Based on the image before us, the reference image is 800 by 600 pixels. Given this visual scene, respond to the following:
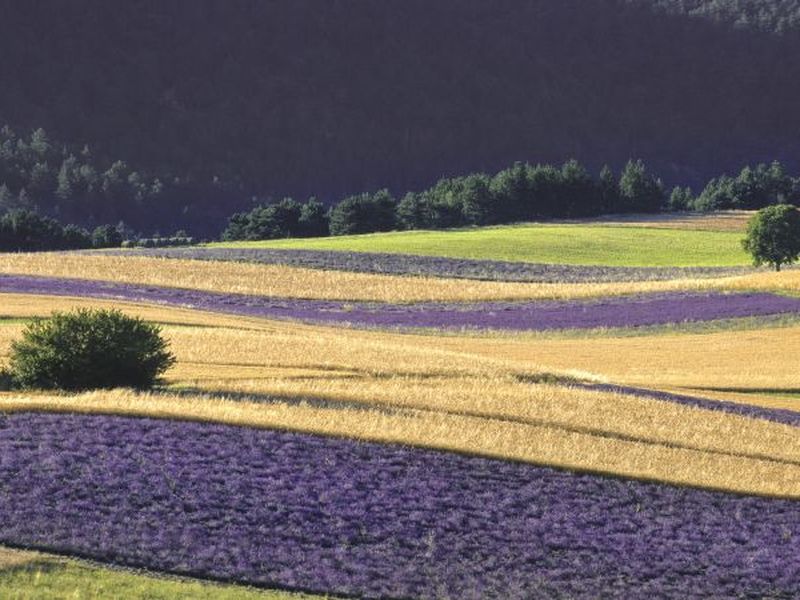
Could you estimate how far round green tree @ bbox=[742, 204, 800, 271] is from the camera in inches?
3930

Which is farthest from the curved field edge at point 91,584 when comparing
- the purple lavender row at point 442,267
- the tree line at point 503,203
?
the tree line at point 503,203

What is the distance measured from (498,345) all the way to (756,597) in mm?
41064

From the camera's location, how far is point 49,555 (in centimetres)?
2633

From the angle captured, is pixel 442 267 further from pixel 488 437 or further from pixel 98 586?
pixel 98 586

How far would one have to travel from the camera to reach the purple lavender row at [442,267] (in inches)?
3834

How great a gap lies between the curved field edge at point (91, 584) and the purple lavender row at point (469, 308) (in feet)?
161

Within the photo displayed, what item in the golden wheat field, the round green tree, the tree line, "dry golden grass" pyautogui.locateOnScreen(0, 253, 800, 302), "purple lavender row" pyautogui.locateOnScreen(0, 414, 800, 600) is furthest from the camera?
the tree line

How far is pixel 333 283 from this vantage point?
299 feet

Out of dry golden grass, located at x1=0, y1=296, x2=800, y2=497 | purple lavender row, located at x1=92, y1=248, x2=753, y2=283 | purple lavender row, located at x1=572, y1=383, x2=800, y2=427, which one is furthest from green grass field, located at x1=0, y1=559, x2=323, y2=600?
purple lavender row, located at x1=92, y1=248, x2=753, y2=283

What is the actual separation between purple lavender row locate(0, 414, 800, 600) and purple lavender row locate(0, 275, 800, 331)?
39.5 meters

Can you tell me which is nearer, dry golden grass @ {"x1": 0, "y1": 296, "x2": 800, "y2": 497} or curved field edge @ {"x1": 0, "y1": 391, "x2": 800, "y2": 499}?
curved field edge @ {"x1": 0, "y1": 391, "x2": 800, "y2": 499}

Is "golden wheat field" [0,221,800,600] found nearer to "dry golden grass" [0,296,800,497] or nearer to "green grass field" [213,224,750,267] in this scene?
"dry golden grass" [0,296,800,497]

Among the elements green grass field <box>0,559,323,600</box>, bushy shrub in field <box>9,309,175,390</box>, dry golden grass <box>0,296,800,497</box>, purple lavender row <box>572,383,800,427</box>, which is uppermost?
bushy shrub in field <box>9,309,175,390</box>

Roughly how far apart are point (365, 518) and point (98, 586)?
22.6 feet
